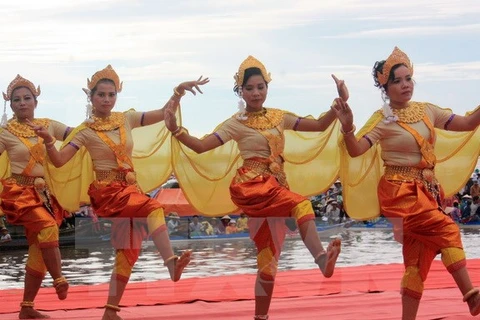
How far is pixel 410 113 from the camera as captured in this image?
19.2ft

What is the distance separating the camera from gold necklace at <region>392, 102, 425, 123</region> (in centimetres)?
582

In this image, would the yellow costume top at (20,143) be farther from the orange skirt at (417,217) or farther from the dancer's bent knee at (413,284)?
the dancer's bent knee at (413,284)

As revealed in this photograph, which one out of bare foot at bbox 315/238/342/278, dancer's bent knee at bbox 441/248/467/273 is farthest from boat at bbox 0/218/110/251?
dancer's bent knee at bbox 441/248/467/273

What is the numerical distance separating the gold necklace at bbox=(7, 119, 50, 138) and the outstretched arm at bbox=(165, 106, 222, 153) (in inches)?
48.2

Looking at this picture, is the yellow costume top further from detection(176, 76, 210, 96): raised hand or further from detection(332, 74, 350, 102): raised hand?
detection(332, 74, 350, 102): raised hand

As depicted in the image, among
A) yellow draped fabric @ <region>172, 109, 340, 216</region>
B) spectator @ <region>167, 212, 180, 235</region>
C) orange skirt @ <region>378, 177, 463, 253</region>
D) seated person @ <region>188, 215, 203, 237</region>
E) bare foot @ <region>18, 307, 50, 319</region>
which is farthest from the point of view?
seated person @ <region>188, 215, 203, 237</region>

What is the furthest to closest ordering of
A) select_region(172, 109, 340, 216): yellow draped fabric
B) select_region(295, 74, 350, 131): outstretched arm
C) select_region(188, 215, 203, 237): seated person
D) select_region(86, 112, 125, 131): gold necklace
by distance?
select_region(188, 215, 203, 237): seated person → select_region(172, 109, 340, 216): yellow draped fabric → select_region(86, 112, 125, 131): gold necklace → select_region(295, 74, 350, 131): outstretched arm

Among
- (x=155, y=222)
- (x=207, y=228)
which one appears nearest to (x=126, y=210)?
(x=155, y=222)

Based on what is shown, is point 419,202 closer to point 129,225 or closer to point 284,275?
point 129,225

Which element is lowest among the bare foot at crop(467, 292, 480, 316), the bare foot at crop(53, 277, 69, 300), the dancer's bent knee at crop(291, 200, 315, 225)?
the bare foot at crop(53, 277, 69, 300)

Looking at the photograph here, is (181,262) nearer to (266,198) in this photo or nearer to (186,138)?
(266,198)

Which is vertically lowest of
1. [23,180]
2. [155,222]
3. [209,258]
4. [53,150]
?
[209,258]

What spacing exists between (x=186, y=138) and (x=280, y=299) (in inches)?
78.6

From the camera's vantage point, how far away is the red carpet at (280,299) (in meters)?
6.79
